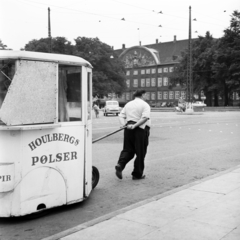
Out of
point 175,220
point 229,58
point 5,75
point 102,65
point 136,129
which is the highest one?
point 229,58

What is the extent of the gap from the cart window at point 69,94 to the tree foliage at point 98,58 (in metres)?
50.6

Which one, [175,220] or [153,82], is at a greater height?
[153,82]

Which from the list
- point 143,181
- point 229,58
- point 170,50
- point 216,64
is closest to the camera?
point 143,181

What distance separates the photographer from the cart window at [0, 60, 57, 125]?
4383 millimetres

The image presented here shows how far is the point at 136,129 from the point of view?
6.88 m

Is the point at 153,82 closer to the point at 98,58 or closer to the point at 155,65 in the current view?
the point at 155,65

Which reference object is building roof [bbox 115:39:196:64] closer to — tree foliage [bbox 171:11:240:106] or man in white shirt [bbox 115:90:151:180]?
tree foliage [bbox 171:11:240:106]

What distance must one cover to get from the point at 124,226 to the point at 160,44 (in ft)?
379

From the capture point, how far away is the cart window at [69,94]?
4.96m

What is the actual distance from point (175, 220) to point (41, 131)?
6.36ft

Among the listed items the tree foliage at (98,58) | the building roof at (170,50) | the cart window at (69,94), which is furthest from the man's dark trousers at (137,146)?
the building roof at (170,50)

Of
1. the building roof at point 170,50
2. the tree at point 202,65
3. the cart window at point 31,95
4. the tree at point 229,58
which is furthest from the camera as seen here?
the building roof at point 170,50

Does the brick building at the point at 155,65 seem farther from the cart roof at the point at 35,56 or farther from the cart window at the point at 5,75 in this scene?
the cart window at the point at 5,75

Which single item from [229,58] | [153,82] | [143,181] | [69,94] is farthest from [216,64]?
[69,94]
